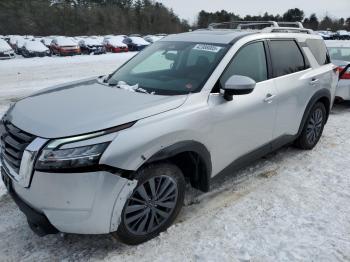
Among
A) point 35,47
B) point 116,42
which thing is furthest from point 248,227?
point 116,42

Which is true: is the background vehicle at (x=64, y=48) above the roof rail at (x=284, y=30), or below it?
below

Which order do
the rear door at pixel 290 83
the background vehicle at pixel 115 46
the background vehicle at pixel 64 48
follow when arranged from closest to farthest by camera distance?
the rear door at pixel 290 83
the background vehicle at pixel 64 48
the background vehicle at pixel 115 46

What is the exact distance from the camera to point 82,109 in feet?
9.39

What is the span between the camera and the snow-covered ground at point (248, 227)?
289 centimetres

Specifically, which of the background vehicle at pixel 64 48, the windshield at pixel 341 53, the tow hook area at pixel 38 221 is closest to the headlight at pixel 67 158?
the tow hook area at pixel 38 221

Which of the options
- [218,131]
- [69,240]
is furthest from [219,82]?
[69,240]

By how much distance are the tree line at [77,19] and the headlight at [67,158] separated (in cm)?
Result: 5485

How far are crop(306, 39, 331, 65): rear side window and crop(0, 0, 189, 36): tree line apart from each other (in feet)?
176

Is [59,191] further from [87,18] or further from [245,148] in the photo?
[87,18]

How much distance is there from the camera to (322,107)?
204 inches

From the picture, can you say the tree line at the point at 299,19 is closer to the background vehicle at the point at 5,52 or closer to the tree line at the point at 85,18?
the tree line at the point at 85,18

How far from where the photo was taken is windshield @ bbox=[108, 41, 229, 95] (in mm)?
3348

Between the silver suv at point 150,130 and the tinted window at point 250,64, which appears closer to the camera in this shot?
the silver suv at point 150,130

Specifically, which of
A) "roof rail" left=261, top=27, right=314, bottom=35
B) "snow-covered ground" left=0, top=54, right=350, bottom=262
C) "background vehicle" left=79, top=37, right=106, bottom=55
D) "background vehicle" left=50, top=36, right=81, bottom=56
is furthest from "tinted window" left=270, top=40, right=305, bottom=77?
"background vehicle" left=79, top=37, right=106, bottom=55
